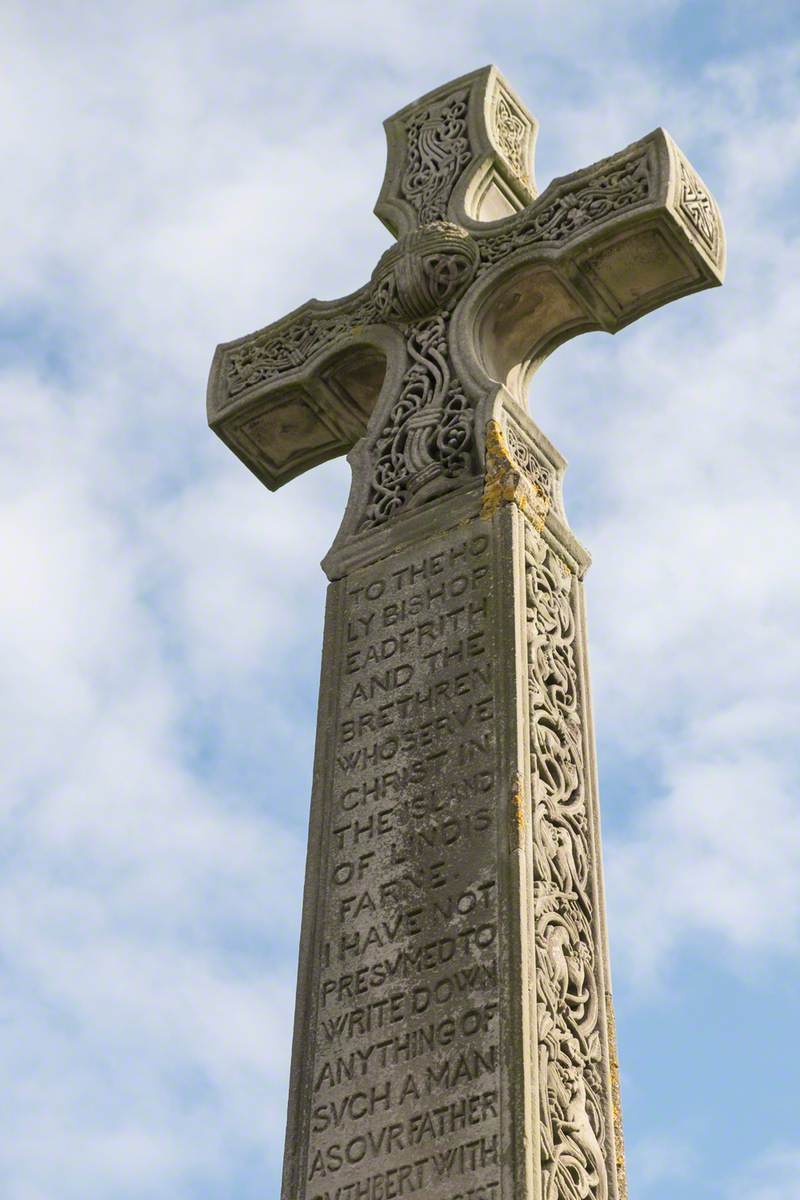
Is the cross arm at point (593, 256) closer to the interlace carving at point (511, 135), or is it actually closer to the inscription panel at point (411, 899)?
the interlace carving at point (511, 135)

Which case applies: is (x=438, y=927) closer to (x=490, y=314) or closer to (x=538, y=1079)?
(x=538, y=1079)

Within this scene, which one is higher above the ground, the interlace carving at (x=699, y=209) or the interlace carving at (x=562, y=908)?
the interlace carving at (x=699, y=209)

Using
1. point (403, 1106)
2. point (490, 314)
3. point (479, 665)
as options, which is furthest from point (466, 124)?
point (403, 1106)

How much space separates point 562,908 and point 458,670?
1.01 meters

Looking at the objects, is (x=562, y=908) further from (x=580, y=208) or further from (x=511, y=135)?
(x=511, y=135)

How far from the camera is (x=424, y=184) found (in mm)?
10102

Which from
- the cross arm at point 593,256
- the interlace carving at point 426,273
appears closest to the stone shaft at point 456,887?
the cross arm at point 593,256

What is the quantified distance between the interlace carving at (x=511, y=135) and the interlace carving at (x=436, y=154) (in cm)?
17

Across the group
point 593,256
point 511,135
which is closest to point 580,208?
point 593,256

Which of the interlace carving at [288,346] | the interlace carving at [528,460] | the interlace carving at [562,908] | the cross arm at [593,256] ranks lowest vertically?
the interlace carving at [562,908]

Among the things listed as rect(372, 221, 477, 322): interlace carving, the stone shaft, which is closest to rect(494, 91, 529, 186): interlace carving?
rect(372, 221, 477, 322): interlace carving

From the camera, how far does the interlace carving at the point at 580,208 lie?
9.00 meters

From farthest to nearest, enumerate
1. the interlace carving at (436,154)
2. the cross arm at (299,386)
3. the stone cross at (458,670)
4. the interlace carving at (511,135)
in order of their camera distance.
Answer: the interlace carving at (511,135), the interlace carving at (436,154), the cross arm at (299,386), the stone cross at (458,670)

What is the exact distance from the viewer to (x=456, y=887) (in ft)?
23.7
